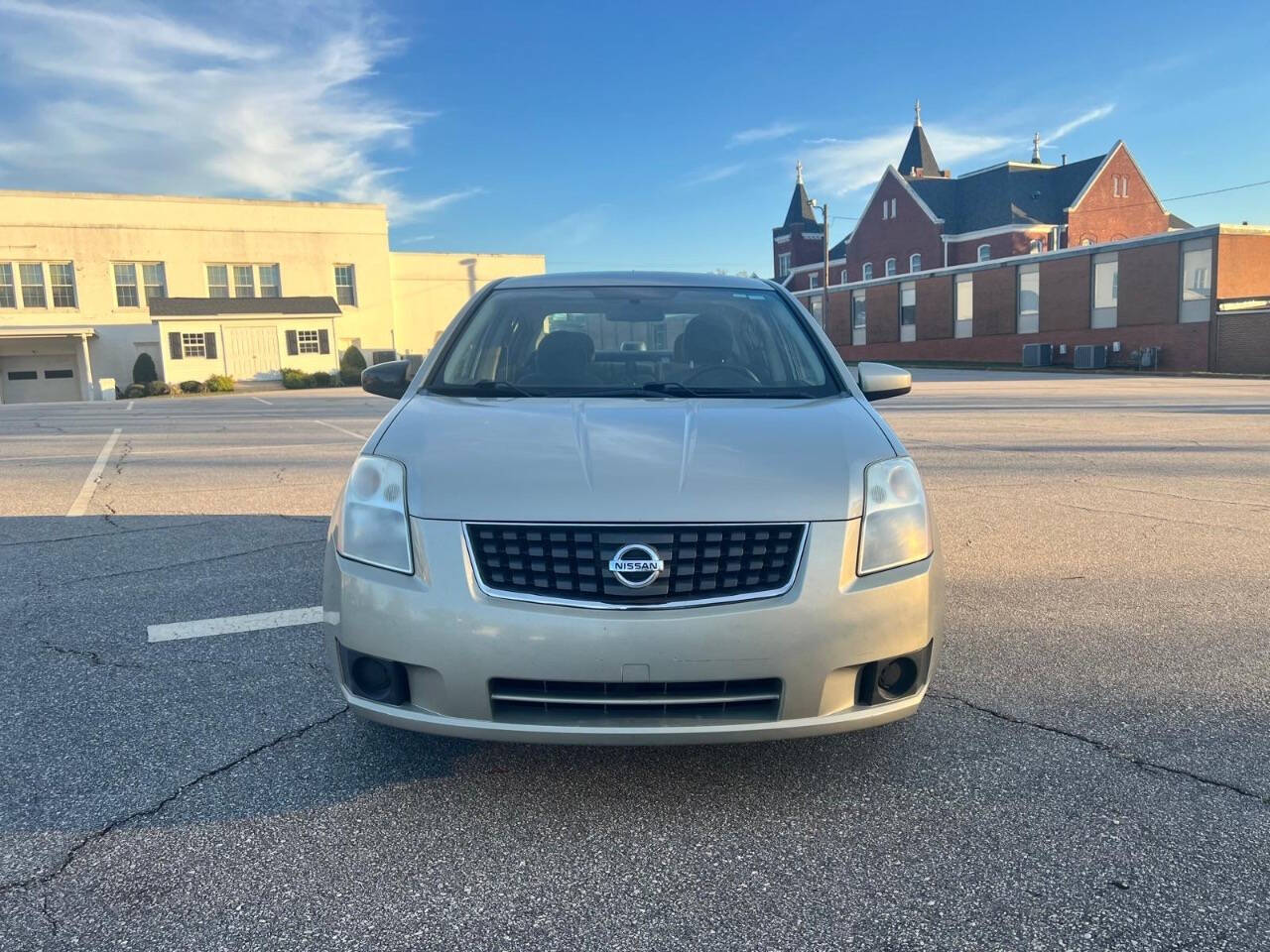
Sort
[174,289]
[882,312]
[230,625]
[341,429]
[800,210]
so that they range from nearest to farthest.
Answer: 1. [230,625]
2. [341,429]
3. [174,289]
4. [882,312]
5. [800,210]

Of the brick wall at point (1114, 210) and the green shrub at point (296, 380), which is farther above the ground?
the brick wall at point (1114, 210)

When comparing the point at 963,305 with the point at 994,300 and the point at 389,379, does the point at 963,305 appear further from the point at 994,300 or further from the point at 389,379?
the point at 389,379

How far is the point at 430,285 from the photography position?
50.4m

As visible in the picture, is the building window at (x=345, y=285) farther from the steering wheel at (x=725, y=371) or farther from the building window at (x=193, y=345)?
the steering wheel at (x=725, y=371)

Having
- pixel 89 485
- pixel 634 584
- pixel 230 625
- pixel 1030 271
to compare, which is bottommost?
pixel 230 625

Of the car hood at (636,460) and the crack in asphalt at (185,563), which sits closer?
the car hood at (636,460)

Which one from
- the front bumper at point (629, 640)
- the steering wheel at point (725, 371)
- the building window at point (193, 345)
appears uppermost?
the building window at point (193, 345)

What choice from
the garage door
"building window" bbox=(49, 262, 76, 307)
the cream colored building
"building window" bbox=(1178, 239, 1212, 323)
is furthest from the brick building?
the garage door

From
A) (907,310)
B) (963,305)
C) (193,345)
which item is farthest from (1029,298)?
(193,345)

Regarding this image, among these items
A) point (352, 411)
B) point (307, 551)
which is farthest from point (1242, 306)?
point (307, 551)

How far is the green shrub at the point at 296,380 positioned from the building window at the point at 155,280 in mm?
8378

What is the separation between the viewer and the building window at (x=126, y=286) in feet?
141

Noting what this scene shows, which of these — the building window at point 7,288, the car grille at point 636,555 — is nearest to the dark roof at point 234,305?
the building window at point 7,288

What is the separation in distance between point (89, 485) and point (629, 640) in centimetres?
830
